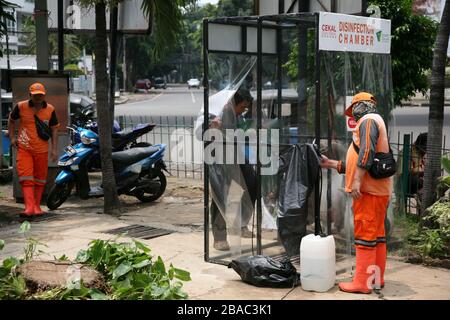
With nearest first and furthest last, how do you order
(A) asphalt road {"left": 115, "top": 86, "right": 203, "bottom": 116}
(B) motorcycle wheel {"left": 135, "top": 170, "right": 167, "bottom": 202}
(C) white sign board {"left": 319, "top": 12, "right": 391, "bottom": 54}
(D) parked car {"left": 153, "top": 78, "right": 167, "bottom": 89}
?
(C) white sign board {"left": 319, "top": 12, "right": 391, "bottom": 54}, (B) motorcycle wheel {"left": 135, "top": 170, "right": 167, "bottom": 202}, (A) asphalt road {"left": 115, "top": 86, "right": 203, "bottom": 116}, (D) parked car {"left": 153, "top": 78, "right": 167, "bottom": 89}

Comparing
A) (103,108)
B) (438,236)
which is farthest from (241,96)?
(103,108)

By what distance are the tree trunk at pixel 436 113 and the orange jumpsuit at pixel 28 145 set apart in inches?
192

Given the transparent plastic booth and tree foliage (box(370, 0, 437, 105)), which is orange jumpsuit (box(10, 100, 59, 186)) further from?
tree foliage (box(370, 0, 437, 105))

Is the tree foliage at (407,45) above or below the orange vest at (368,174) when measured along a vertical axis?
above

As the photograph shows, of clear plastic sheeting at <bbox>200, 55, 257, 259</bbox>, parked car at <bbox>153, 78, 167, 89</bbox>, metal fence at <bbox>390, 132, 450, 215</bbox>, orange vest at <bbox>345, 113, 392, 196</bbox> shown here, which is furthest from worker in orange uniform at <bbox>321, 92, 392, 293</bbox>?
parked car at <bbox>153, 78, 167, 89</bbox>

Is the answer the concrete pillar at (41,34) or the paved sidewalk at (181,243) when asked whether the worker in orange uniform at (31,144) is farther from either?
the concrete pillar at (41,34)

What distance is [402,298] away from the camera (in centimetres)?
547

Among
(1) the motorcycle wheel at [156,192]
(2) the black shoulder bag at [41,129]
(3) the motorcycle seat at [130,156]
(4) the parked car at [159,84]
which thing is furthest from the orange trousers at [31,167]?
(4) the parked car at [159,84]

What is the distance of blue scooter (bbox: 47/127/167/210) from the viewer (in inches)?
369

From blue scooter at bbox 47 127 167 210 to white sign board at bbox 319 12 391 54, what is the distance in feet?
14.4

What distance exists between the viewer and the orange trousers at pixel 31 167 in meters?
8.70

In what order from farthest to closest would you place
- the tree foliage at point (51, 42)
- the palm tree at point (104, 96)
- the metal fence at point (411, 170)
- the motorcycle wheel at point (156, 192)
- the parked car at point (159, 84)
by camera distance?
the parked car at point (159, 84)
the tree foliage at point (51, 42)
the motorcycle wheel at point (156, 192)
the palm tree at point (104, 96)
the metal fence at point (411, 170)
